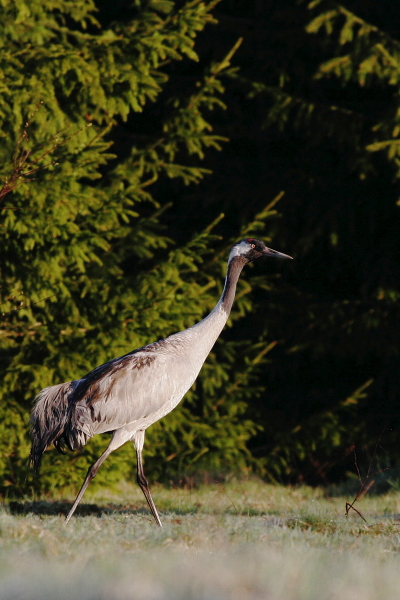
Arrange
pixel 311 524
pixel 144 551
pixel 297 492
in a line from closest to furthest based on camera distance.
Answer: pixel 144 551 → pixel 311 524 → pixel 297 492

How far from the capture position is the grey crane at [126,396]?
6.91 metres

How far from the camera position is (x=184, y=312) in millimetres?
9891

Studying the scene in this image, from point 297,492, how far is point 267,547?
5471 millimetres

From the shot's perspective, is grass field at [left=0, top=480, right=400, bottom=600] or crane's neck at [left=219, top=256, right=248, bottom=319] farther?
crane's neck at [left=219, top=256, right=248, bottom=319]

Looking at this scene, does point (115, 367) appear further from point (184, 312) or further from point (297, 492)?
point (297, 492)

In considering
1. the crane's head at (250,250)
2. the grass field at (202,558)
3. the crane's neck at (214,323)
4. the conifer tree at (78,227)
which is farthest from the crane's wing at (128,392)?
the conifer tree at (78,227)

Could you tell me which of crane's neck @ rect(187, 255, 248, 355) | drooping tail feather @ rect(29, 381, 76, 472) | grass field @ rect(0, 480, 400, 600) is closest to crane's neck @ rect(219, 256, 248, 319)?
crane's neck @ rect(187, 255, 248, 355)

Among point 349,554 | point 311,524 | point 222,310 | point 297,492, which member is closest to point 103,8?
point 222,310

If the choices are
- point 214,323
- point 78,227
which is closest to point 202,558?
point 214,323

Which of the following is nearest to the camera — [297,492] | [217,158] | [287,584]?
[287,584]

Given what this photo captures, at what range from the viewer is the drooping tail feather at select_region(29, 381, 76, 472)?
7137mm

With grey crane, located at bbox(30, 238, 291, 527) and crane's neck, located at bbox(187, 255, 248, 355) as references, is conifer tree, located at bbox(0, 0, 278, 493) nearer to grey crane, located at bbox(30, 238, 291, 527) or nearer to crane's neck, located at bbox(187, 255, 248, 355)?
grey crane, located at bbox(30, 238, 291, 527)

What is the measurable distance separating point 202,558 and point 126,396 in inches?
91.6

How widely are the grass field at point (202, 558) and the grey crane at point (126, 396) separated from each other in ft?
2.40
